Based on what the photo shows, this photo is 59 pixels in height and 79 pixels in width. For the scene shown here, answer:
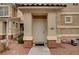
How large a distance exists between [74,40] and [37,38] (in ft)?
2.33

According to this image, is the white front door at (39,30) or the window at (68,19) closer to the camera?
the window at (68,19)

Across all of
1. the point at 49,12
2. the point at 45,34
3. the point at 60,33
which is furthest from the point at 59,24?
the point at 49,12

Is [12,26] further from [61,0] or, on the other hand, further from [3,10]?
[61,0]

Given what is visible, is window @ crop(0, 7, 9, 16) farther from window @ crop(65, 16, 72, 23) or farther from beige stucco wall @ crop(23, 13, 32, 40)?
window @ crop(65, 16, 72, 23)

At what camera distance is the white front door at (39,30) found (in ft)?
9.88

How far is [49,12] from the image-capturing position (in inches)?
144

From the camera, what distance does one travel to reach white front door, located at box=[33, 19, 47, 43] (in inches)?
119

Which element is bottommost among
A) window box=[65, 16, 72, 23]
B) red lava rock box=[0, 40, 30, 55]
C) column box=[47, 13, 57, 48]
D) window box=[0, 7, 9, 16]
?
red lava rock box=[0, 40, 30, 55]

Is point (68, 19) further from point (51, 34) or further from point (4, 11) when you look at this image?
point (4, 11)

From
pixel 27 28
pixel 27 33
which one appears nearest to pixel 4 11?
pixel 27 28

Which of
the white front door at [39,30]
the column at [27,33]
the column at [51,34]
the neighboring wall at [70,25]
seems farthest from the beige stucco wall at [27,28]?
the neighboring wall at [70,25]

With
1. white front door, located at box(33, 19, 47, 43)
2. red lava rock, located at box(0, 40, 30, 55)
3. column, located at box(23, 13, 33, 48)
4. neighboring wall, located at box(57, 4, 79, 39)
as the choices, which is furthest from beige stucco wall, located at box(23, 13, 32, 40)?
neighboring wall, located at box(57, 4, 79, 39)

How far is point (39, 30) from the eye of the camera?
310 centimetres

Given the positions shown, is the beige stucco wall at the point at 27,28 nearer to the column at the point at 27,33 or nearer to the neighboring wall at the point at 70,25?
the column at the point at 27,33
